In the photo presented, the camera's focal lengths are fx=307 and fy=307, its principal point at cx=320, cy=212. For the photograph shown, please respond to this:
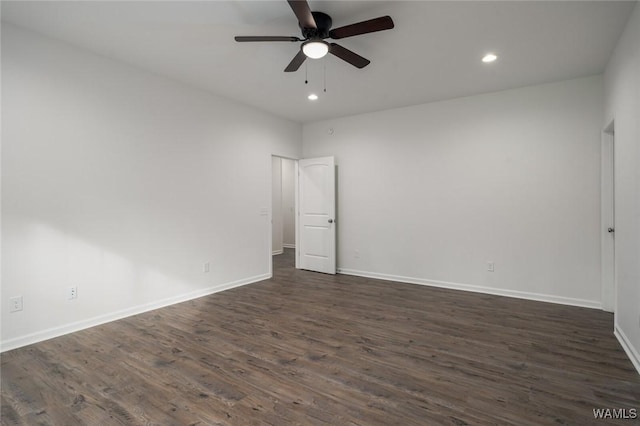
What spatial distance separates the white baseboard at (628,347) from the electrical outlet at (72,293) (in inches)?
188

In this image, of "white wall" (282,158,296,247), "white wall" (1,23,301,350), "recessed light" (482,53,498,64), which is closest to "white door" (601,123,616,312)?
"recessed light" (482,53,498,64)

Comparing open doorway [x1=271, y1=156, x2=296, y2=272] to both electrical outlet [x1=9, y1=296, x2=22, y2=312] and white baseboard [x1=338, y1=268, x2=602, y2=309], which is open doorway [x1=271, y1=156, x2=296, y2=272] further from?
electrical outlet [x1=9, y1=296, x2=22, y2=312]

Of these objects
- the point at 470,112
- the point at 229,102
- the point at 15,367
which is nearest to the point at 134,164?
the point at 229,102

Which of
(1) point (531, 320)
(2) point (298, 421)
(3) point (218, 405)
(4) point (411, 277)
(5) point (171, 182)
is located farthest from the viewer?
(4) point (411, 277)

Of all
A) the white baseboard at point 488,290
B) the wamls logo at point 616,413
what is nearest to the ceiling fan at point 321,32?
the wamls logo at point 616,413

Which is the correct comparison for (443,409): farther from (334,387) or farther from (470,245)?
(470,245)

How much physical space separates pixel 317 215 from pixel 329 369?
3521 mm

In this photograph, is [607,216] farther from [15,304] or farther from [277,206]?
[277,206]

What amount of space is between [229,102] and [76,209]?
2.45 metres

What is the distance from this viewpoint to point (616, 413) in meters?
1.79

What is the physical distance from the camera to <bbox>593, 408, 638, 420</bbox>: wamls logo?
176 centimetres

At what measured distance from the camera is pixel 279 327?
310 cm

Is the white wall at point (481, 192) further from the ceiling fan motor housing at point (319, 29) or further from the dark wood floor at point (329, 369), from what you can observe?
the ceiling fan motor housing at point (319, 29)

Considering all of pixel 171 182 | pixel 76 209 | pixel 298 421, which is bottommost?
pixel 298 421
